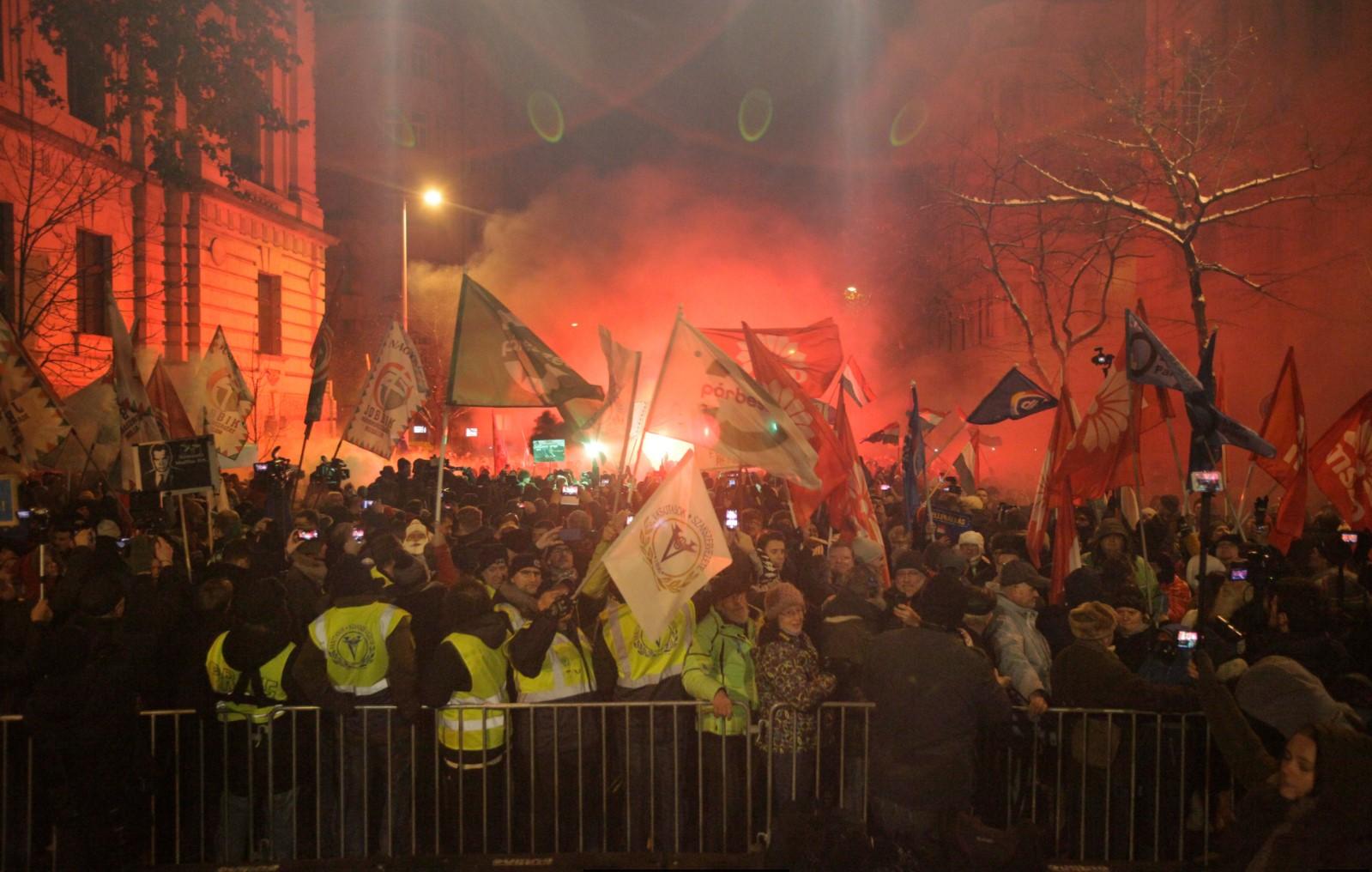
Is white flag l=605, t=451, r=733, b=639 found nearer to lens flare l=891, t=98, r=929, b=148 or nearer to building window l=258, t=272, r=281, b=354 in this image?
building window l=258, t=272, r=281, b=354

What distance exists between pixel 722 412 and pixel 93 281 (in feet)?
47.5

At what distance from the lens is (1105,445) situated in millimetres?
8250

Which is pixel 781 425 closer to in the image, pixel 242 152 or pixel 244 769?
pixel 244 769

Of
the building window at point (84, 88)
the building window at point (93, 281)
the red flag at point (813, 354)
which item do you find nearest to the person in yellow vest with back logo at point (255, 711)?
the red flag at point (813, 354)

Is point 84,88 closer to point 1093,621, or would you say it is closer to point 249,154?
point 249,154

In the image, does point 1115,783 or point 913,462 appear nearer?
point 1115,783

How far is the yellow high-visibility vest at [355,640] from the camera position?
516 cm

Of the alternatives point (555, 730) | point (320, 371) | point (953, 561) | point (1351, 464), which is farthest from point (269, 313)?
point (1351, 464)

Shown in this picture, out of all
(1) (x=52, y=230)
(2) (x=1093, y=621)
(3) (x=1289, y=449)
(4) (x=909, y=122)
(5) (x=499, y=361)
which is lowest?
(2) (x=1093, y=621)

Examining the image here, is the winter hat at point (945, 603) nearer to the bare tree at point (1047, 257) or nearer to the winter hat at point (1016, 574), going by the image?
the winter hat at point (1016, 574)

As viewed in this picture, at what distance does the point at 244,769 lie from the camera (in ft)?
17.4

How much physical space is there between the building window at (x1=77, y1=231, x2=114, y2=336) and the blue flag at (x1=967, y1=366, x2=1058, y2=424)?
44.0 feet

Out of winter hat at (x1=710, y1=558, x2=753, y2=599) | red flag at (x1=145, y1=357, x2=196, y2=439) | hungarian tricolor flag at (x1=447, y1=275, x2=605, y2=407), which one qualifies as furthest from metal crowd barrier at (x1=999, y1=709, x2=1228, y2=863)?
red flag at (x1=145, y1=357, x2=196, y2=439)

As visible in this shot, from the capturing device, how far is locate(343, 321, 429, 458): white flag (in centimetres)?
896
